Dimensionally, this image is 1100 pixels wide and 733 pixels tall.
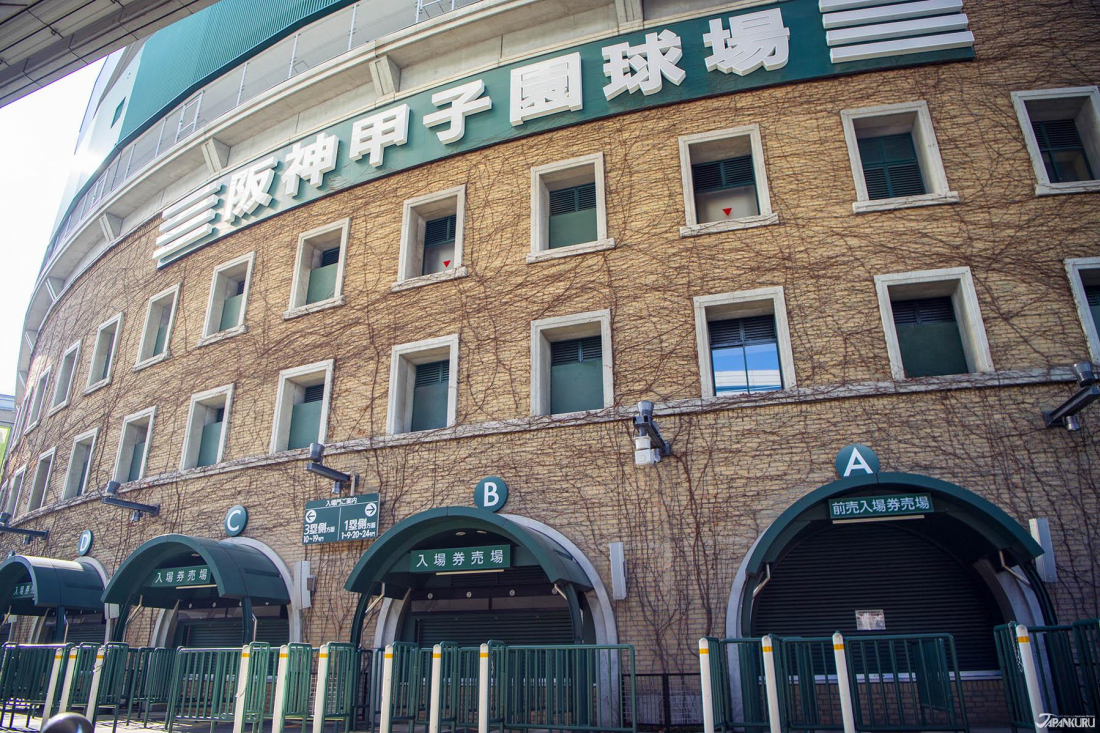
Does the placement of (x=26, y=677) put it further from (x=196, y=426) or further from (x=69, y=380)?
(x=69, y=380)

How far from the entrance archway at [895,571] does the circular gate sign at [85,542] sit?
17.1 metres

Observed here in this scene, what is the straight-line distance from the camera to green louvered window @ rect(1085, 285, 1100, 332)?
13134 mm

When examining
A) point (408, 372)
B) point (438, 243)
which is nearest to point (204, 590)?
point (408, 372)

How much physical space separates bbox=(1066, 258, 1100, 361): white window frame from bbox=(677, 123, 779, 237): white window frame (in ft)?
16.3

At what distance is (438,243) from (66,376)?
16.7m

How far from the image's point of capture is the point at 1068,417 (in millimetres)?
12078

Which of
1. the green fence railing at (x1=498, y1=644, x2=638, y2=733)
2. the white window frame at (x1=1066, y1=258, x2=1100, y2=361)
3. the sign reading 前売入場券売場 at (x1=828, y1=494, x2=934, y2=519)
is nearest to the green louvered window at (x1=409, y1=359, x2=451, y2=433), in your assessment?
the green fence railing at (x1=498, y1=644, x2=638, y2=733)

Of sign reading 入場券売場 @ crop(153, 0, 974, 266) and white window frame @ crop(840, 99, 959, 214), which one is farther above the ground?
sign reading 入場券売場 @ crop(153, 0, 974, 266)

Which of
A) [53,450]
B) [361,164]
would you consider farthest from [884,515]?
[53,450]

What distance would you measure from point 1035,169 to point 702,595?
978 centimetres

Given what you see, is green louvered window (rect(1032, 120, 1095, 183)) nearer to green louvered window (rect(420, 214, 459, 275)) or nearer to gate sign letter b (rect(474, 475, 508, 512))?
gate sign letter b (rect(474, 475, 508, 512))

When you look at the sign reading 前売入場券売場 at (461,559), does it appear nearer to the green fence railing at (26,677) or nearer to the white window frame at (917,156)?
the green fence railing at (26,677)

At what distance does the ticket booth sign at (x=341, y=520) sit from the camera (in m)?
15.2

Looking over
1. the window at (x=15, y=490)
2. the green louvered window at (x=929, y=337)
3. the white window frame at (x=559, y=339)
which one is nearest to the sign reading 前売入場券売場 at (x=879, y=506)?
the green louvered window at (x=929, y=337)
